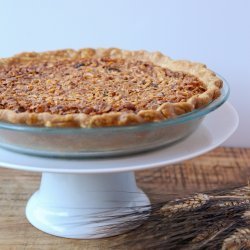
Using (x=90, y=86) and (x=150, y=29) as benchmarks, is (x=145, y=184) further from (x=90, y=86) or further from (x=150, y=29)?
(x=150, y=29)

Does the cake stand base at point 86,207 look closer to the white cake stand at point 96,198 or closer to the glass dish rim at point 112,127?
the white cake stand at point 96,198

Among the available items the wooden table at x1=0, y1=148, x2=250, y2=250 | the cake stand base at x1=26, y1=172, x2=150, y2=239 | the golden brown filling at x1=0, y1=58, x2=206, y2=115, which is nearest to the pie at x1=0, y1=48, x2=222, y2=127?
the golden brown filling at x1=0, y1=58, x2=206, y2=115

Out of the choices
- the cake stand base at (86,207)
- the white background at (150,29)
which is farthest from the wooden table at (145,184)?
the white background at (150,29)

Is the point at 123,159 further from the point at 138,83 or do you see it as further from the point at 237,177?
the point at 237,177

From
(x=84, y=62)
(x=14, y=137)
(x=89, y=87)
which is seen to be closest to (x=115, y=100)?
(x=89, y=87)

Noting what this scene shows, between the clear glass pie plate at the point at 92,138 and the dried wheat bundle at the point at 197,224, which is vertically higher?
the clear glass pie plate at the point at 92,138

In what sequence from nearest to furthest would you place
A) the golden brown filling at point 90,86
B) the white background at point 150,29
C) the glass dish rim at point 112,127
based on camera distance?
the glass dish rim at point 112,127 → the golden brown filling at point 90,86 → the white background at point 150,29
